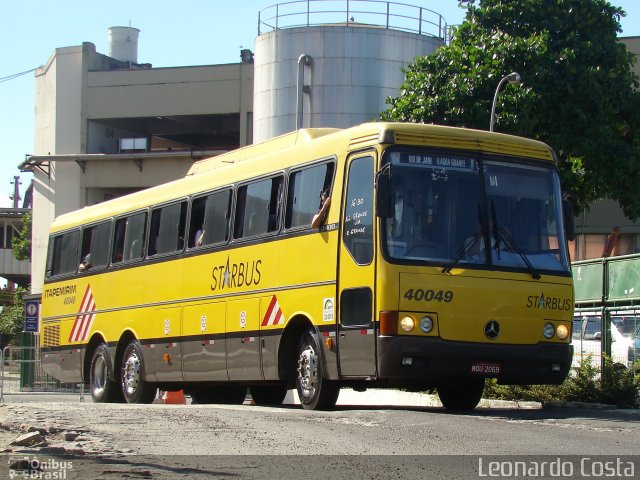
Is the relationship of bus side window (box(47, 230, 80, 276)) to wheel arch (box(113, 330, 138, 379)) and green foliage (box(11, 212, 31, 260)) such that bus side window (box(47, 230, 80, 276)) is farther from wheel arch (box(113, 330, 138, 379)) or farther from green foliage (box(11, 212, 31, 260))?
green foliage (box(11, 212, 31, 260))

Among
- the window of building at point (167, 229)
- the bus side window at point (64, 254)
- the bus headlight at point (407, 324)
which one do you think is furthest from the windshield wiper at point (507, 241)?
the bus side window at point (64, 254)

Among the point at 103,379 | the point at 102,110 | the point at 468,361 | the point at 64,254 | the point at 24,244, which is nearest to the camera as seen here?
the point at 468,361

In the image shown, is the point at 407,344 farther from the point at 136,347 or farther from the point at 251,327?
the point at 136,347

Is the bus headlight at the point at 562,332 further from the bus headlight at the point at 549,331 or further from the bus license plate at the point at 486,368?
the bus license plate at the point at 486,368

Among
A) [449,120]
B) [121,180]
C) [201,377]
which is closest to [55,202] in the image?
[121,180]

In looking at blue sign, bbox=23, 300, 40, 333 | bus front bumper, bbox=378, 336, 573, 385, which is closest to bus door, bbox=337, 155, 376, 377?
bus front bumper, bbox=378, 336, 573, 385

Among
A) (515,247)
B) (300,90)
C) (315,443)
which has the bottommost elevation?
(315,443)

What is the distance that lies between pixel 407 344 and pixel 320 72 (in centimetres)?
3705

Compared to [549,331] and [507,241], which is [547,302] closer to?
[549,331]

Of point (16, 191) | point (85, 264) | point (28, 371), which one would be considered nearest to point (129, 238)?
point (85, 264)

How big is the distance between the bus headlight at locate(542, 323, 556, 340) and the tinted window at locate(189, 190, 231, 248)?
16.9ft

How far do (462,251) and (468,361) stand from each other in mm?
1262

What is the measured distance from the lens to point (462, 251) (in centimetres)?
1391

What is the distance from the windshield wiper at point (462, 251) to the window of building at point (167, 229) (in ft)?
20.5
